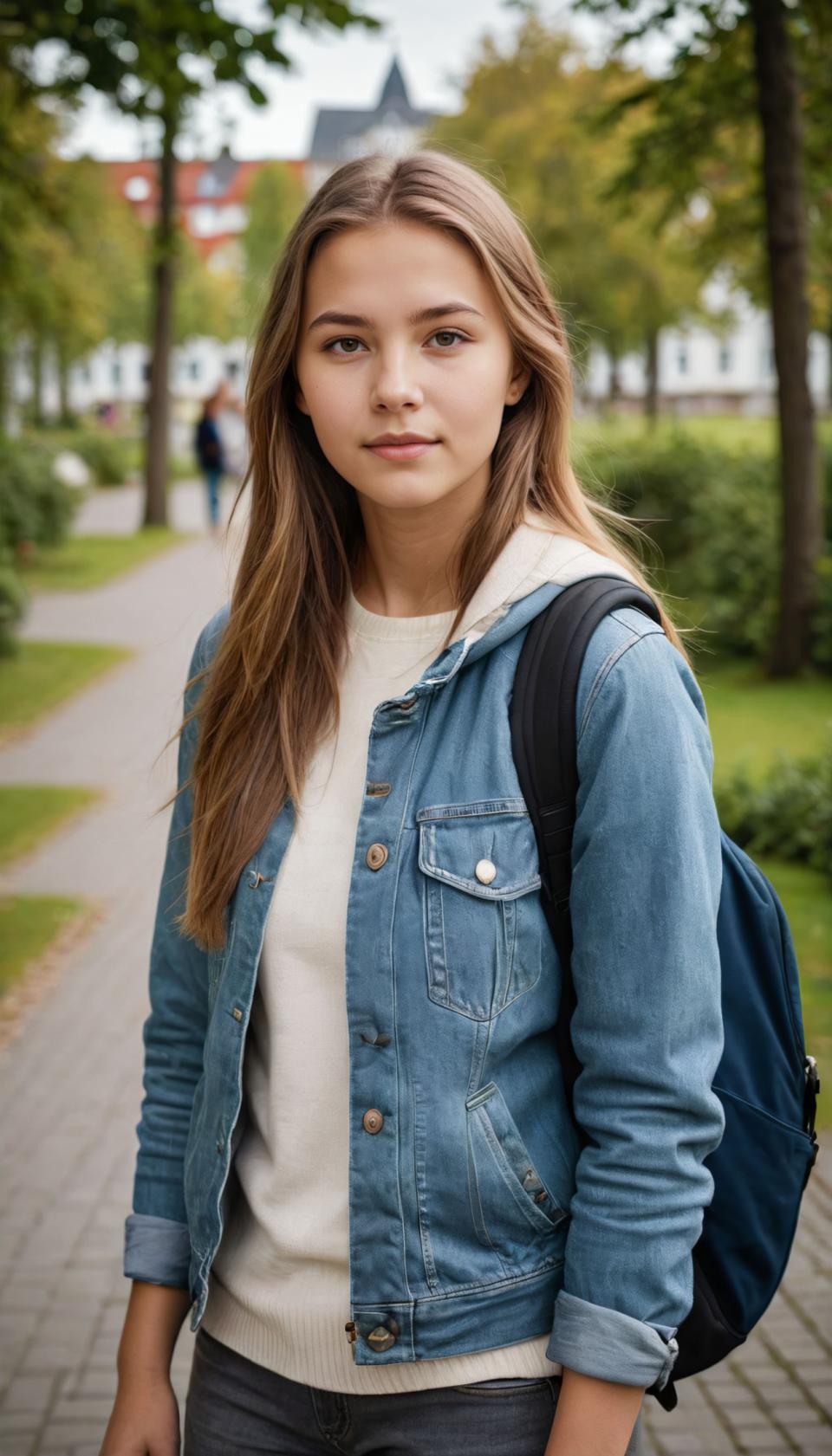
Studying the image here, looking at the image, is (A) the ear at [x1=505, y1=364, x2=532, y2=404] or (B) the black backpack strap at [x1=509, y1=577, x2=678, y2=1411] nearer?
(B) the black backpack strap at [x1=509, y1=577, x2=678, y2=1411]

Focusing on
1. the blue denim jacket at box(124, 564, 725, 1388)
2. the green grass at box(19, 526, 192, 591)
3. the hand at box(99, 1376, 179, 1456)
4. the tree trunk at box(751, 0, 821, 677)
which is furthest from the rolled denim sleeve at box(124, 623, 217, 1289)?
the green grass at box(19, 526, 192, 591)

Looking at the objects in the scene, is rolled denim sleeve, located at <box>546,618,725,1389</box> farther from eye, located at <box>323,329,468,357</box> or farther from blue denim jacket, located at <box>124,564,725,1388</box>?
eye, located at <box>323,329,468,357</box>

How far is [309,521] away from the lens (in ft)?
6.74

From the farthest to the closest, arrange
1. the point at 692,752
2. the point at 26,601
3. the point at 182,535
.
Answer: the point at 182,535, the point at 26,601, the point at 692,752

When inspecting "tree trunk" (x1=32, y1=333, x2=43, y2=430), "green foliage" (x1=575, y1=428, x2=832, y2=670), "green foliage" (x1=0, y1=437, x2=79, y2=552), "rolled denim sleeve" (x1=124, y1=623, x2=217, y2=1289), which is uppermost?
"tree trunk" (x1=32, y1=333, x2=43, y2=430)

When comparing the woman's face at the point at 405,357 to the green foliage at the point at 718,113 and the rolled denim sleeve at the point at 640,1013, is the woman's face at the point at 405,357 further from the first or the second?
the green foliage at the point at 718,113

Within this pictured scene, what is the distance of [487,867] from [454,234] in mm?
710

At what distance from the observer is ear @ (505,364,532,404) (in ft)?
6.24

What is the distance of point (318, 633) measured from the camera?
1956 mm

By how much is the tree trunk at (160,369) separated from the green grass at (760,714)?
13658 millimetres

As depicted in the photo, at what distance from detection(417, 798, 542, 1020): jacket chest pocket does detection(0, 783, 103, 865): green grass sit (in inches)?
277

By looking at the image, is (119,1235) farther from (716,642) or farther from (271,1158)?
(716,642)

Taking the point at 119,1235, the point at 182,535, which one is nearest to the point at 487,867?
the point at 119,1235

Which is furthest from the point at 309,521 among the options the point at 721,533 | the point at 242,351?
the point at 242,351
